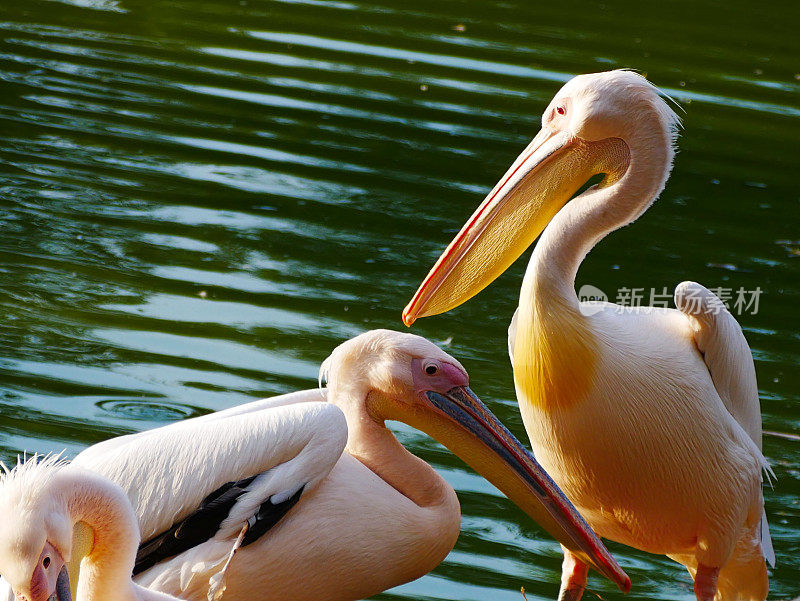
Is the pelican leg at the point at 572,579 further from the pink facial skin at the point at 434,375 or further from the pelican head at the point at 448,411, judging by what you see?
the pink facial skin at the point at 434,375

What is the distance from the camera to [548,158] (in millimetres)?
3348

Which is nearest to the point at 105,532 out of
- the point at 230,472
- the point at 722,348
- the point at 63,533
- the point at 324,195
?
the point at 63,533

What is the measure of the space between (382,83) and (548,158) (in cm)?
419

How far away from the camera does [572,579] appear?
352 cm

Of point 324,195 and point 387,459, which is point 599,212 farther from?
point 324,195

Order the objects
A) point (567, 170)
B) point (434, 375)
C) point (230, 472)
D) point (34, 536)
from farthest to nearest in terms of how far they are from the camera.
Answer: point (567, 170)
point (434, 375)
point (230, 472)
point (34, 536)

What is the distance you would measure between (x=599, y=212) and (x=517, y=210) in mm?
232

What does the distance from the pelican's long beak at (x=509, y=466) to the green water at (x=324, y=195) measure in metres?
0.59

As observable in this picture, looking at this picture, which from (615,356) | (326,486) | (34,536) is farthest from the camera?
(615,356)

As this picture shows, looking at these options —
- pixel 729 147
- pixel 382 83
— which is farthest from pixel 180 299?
pixel 729 147

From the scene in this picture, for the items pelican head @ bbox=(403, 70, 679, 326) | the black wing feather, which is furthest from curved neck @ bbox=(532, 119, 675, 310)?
the black wing feather

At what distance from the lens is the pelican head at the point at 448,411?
3055mm

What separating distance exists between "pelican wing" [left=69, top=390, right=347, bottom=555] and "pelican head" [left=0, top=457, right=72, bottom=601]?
483 mm

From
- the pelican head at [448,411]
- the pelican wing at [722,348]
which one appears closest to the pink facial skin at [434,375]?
the pelican head at [448,411]
